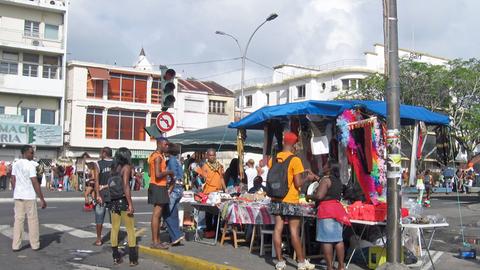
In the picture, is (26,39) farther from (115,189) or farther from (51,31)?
(115,189)

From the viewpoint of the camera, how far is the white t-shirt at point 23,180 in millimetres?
10000

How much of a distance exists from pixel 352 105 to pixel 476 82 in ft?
122

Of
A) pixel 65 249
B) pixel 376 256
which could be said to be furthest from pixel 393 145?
pixel 65 249

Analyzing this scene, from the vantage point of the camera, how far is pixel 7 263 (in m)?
9.16

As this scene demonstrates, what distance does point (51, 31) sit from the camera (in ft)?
145

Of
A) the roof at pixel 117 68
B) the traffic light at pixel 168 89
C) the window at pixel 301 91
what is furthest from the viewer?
the window at pixel 301 91

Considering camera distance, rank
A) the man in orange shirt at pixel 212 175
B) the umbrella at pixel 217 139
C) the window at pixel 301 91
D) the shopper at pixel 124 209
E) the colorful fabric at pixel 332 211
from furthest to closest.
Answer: the window at pixel 301 91 < the umbrella at pixel 217 139 < the man in orange shirt at pixel 212 175 < the shopper at pixel 124 209 < the colorful fabric at pixel 332 211

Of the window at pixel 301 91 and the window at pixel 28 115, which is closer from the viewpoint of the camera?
the window at pixel 28 115

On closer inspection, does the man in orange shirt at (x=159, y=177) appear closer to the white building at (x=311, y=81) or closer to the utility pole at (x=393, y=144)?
the utility pole at (x=393, y=144)

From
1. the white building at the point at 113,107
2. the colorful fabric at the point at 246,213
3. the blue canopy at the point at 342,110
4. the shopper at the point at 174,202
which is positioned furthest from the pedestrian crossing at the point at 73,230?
the white building at the point at 113,107

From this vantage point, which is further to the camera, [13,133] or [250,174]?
[13,133]

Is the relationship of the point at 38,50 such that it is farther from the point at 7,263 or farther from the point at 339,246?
the point at 339,246

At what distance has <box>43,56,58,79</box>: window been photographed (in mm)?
43469

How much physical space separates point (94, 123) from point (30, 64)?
648 cm
